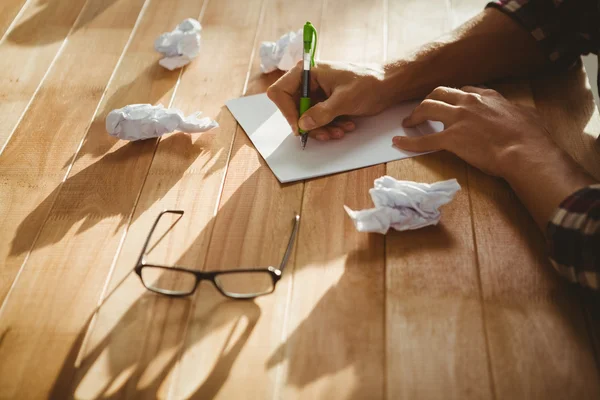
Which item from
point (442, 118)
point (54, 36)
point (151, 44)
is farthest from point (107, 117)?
point (442, 118)

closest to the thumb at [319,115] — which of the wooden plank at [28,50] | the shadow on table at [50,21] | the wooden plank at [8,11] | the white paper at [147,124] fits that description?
the white paper at [147,124]

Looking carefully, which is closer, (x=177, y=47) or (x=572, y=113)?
(x=572, y=113)

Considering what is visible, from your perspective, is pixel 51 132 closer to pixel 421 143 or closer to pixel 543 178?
pixel 421 143

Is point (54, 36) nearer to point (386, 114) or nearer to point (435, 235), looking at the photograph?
point (386, 114)

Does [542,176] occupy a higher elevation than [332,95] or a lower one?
lower

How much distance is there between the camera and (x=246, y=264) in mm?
1025

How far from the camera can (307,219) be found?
3.59ft

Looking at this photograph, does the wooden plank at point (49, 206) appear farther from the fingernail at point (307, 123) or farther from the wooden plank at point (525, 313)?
the wooden plank at point (525, 313)

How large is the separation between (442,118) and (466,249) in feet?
0.99

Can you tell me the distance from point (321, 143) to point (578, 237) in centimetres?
53

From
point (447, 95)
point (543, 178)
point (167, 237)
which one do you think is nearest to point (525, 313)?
point (543, 178)

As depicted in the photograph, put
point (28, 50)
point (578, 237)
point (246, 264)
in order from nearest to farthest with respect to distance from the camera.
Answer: point (578, 237) → point (246, 264) → point (28, 50)

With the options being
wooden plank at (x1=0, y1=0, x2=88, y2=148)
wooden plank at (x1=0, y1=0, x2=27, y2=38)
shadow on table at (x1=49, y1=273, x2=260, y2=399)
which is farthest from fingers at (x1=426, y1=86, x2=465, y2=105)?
wooden plank at (x1=0, y1=0, x2=27, y2=38)

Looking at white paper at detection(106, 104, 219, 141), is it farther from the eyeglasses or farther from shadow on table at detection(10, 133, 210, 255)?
the eyeglasses
